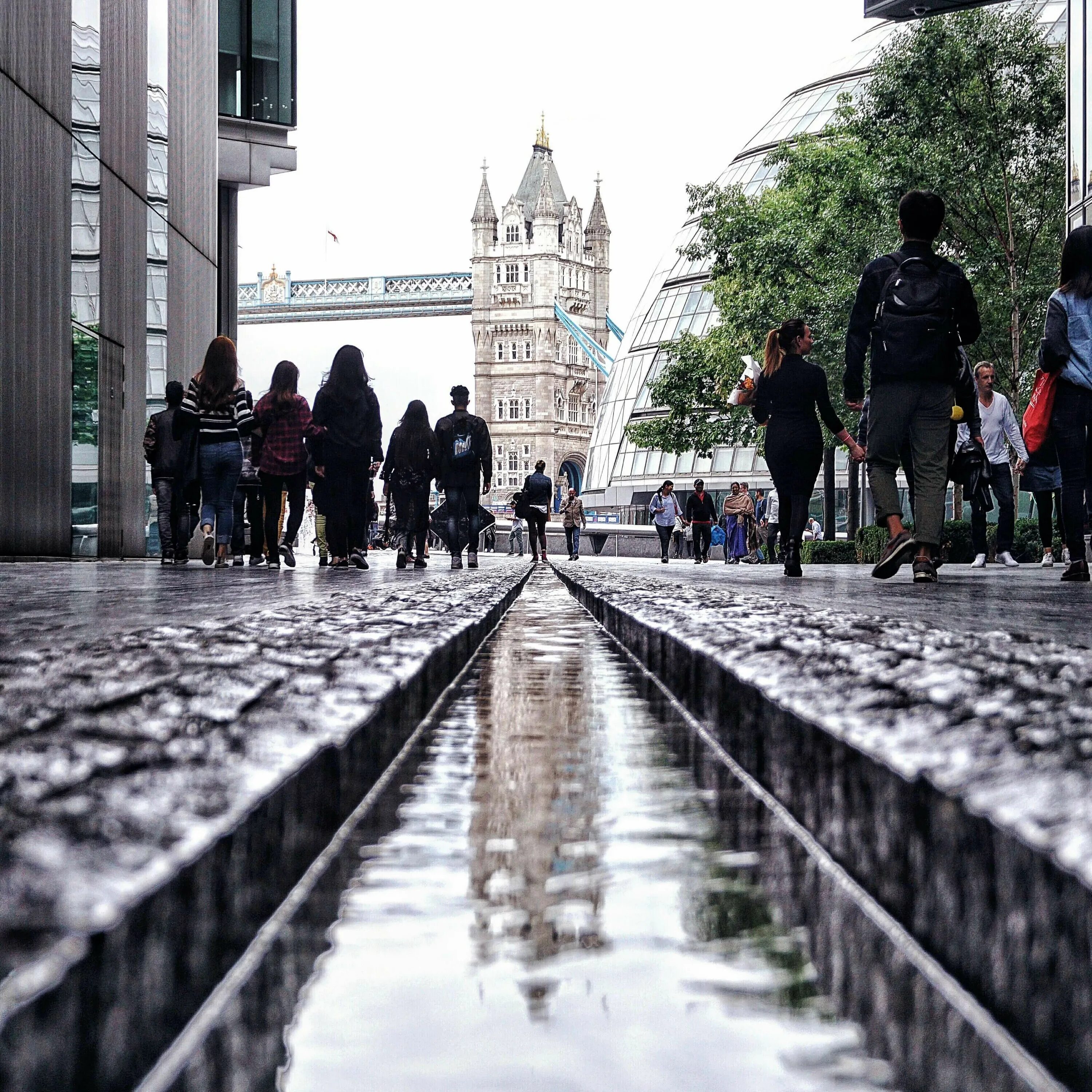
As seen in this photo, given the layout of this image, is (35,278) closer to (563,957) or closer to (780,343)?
(780,343)

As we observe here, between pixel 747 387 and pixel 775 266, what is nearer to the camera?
pixel 747 387

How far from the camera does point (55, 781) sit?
125 cm

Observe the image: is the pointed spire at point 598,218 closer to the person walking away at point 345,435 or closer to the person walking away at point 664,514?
the person walking away at point 664,514

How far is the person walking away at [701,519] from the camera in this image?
29.6 m

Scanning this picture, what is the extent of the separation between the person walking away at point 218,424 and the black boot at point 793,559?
434cm

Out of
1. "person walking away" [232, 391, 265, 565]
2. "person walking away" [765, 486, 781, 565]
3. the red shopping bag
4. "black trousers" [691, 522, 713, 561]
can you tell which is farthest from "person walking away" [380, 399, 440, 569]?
"black trousers" [691, 522, 713, 561]

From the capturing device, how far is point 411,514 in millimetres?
15414

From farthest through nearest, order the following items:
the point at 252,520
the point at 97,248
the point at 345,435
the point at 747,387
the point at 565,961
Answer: the point at 97,248 < the point at 252,520 < the point at 345,435 < the point at 747,387 < the point at 565,961

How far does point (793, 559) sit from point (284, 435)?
4.46 m

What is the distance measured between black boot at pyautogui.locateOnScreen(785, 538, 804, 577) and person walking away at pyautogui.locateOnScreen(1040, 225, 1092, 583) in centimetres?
209

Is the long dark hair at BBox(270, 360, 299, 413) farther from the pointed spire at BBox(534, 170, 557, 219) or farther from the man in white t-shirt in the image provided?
the pointed spire at BBox(534, 170, 557, 219)

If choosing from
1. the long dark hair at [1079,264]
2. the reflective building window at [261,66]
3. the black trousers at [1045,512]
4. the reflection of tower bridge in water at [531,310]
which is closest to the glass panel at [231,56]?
the reflective building window at [261,66]

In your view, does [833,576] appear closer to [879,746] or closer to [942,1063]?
[879,746]

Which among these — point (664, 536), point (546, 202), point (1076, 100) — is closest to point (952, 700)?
point (1076, 100)
